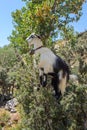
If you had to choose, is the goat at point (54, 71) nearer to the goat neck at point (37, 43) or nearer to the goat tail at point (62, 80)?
the goat tail at point (62, 80)

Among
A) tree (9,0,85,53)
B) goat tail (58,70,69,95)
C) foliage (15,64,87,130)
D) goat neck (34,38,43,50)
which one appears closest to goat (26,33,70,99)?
goat tail (58,70,69,95)

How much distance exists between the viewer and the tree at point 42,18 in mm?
16406

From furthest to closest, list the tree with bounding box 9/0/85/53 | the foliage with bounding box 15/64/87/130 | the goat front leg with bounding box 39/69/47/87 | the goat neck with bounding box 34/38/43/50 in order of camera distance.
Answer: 1. the tree with bounding box 9/0/85/53
2. the goat neck with bounding box 34/38/43/50
3. the goat front leg with bounding box 39/69/47/87
4. the foliage with bounding box 15/64/87/130

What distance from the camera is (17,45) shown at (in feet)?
55.7

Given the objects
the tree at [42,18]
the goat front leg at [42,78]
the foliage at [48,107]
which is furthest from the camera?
the tree at [42,18]

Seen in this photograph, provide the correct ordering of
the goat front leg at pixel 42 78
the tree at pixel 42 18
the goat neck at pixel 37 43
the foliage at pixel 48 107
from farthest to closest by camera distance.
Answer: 1. the tree at pixel 42 18
2. the goat neck at pixel 37 43
3. the goat front leg at pixel 42 78
4. the foliage at pixel 48 107

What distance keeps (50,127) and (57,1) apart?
1336 cm

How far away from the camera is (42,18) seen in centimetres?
1647

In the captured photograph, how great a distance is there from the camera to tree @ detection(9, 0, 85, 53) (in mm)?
16406

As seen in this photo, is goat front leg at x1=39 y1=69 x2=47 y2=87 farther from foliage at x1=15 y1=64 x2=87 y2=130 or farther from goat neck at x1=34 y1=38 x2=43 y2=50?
goat neck at x1=34 y1=38 x2=43 y2=50

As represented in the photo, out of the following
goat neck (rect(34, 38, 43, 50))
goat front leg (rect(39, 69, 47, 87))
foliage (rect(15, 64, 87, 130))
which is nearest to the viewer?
foliage (rect(15, 64, 87, 130))

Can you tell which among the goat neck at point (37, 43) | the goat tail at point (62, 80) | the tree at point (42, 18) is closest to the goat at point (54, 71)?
the goat tail at point (62, 80)

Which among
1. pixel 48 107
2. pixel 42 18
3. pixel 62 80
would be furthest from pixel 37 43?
pixel 42 18

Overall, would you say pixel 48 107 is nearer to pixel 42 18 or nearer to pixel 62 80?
pixel 62 80
